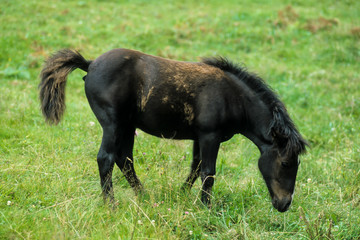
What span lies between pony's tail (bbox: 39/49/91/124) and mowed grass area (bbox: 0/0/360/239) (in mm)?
641

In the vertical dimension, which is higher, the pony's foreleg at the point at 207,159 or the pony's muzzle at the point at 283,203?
the pony's foreleg at the point at 207,159

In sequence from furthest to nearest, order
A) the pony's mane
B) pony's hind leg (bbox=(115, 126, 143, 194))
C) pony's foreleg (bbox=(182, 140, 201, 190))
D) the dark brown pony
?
pony's foreleg (bbox=(182, 140, 201, 190))
pony's hind leg (bbox=(115, 126, 143, 194))
the dark brown pony
the pony's mane

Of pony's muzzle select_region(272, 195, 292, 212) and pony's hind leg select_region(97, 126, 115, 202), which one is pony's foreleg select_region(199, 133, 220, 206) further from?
pony's hind leg select_region(97, 126, 115, 202)

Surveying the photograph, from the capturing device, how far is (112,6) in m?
13.5

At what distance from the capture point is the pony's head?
14.2ft

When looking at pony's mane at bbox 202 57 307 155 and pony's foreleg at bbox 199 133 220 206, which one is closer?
pony's mane at bbox 202 57 307 155

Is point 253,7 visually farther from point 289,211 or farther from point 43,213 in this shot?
point 43,213

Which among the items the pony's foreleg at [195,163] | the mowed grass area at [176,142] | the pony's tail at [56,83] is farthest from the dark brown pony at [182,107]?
the mowed grass area at [176,142]

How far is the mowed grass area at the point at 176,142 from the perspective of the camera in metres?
3.98

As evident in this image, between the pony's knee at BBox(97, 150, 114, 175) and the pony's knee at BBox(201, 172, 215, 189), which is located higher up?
the pony's knee at BBox(97, 150, 114, 175)

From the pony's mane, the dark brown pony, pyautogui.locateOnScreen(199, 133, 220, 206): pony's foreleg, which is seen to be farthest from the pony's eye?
pyautogui.locateOnScreen(199, 133, 220, 206): pony's foreleg

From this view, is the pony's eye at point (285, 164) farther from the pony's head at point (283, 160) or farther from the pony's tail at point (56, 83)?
the pony's tail at point (56, 83)

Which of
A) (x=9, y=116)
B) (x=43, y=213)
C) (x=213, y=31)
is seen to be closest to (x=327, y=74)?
(x=213, y=31)

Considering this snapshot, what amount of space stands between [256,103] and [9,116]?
13.0 ft
